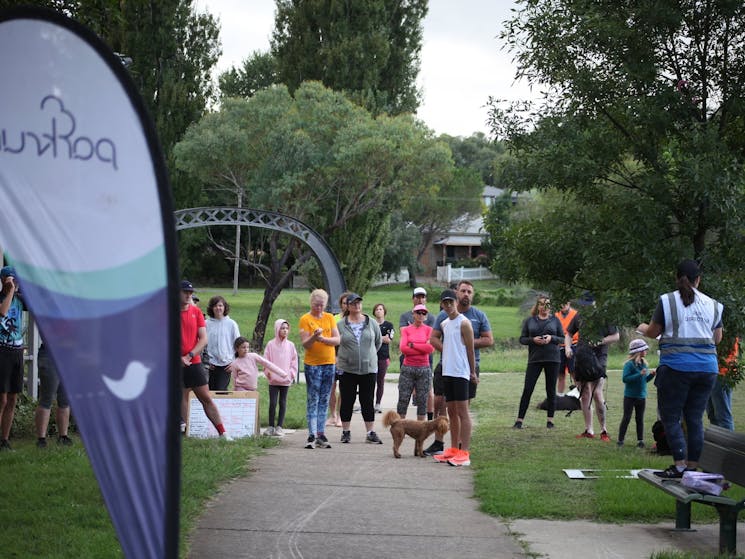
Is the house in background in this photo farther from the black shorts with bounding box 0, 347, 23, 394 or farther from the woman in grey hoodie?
the black shorts with bounding box 0, 347, 23, 394

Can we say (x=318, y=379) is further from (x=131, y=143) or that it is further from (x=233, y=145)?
(x=233, y=145)

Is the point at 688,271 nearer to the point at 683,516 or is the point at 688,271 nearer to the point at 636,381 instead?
the point at 683,516

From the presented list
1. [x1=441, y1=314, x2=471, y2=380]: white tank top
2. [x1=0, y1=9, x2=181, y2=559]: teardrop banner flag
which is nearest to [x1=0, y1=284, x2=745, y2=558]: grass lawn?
[x1=441, y1=314, x2=471, y2=380]: white tank top

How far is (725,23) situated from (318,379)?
19.2 feet

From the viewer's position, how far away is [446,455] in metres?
11.2

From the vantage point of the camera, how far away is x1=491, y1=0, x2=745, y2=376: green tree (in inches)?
424

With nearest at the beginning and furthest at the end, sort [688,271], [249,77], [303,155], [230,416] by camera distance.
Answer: [688,271]
[230,416]
[303,155]
[249,77]

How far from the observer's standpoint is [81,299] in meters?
4.31

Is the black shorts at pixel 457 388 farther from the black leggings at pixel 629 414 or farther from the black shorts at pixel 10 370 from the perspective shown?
the black shorts at pixel 10 370

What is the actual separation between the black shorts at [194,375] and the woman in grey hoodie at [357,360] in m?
1.71

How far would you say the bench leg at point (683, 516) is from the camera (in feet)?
25.2

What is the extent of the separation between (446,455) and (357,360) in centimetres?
182

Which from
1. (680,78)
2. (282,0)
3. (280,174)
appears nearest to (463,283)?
(680,78)

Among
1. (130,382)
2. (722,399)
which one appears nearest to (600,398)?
(722,399)
